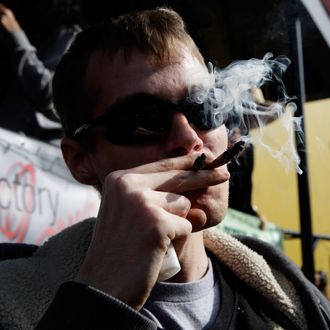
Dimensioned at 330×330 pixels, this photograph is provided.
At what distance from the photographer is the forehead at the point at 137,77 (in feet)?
5.15

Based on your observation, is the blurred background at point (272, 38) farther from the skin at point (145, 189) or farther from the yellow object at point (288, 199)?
the yellow object at point (288, 199)

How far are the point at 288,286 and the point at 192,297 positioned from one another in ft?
1.59

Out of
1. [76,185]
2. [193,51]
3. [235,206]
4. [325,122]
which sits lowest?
[235,206]

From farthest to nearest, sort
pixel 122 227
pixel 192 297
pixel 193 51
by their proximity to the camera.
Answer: pixel 193 51
pixel 192 297
pixel 122 227

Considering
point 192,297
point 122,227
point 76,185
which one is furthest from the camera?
point 76,185

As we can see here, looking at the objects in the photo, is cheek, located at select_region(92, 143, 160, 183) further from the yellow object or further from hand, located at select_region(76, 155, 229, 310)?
the yellow object

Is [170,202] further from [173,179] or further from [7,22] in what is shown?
[7,22]

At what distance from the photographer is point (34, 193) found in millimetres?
2666

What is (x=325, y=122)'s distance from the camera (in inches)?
111

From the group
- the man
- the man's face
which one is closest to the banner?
the man

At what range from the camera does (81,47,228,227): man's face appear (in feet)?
4.79

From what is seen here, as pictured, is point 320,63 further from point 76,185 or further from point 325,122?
point 76,185

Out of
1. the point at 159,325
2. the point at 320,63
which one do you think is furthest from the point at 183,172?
the point at 320,63

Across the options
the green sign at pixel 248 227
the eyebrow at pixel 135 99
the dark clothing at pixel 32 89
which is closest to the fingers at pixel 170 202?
the eyebrow at pixel 135 99
